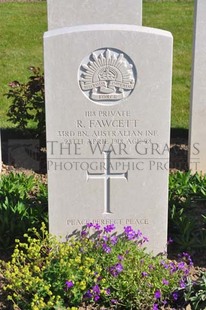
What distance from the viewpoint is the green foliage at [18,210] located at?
5039 millimetres

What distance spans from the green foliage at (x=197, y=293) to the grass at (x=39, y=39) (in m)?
3.74

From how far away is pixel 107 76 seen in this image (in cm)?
421

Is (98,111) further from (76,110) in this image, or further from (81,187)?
(81,187)

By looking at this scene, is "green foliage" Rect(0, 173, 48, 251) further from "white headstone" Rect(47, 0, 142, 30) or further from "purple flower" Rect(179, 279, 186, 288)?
"white headstone" Rect(47, 0, 142, 30)

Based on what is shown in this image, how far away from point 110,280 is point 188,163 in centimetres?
263

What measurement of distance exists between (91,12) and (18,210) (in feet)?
7.73

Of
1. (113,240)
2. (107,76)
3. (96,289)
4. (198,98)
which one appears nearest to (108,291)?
(96,289)

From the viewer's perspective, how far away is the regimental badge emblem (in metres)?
4.16

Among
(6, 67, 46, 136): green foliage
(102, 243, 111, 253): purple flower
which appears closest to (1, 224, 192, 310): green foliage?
(102, 243, 111, 253): purple flower

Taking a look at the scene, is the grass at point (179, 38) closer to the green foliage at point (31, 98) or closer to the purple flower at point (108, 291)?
the green foliage at point (31, 98)

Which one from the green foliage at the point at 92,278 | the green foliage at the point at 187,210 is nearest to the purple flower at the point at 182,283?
the green foliage at the point at 92,278

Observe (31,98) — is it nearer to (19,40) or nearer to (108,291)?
(108,291)

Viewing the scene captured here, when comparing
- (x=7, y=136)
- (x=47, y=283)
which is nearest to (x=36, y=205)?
(x=47, y=283)

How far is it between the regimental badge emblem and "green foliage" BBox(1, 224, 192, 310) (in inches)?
42.7
